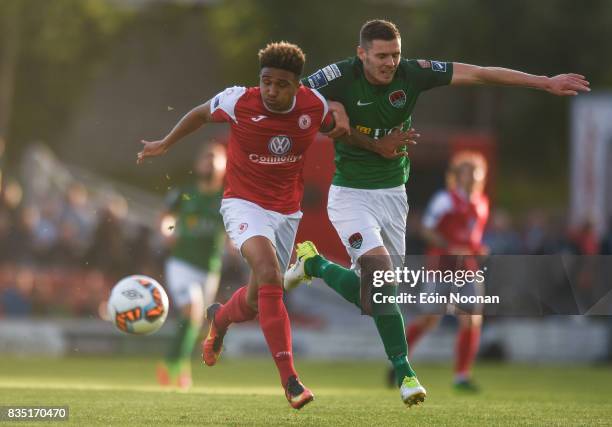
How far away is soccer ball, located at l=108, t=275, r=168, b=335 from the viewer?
11008mm

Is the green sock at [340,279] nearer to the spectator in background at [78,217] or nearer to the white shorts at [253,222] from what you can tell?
the white shorts at [253,222]

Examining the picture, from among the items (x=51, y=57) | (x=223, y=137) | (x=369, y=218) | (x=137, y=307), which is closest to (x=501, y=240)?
(x=223, y=137)

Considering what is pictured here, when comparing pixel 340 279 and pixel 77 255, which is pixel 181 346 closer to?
pixel 340 279

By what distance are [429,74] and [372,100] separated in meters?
0.49

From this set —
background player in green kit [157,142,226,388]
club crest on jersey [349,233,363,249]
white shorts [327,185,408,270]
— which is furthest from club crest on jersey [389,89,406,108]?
background player in green kit [157,142,226,388]

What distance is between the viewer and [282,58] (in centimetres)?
909

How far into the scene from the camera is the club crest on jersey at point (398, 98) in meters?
9.77

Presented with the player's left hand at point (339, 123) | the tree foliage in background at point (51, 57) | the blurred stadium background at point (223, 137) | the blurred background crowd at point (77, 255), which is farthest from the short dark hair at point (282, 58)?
the tree foliage in background at point (51, 57)

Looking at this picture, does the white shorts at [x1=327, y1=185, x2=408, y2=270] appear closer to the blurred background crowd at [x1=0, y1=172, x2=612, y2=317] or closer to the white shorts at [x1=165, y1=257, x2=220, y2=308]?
the white shorts at [x1=165, y1=257, x2=220, y2=308]

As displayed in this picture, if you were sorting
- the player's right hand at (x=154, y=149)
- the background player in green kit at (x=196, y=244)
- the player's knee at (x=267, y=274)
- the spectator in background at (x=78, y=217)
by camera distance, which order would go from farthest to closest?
the spectator in background at (x=78, y=217)
the background player in green kit at (x=196, y=244)
the player's right hand at (x=154, y=149)
the player's knee at (x=267, y=274)

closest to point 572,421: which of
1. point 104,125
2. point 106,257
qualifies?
point 106,257

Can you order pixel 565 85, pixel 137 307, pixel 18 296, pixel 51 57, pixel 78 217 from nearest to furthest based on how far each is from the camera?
pixel 565 85 → pixel 137 307 → pixel 18 296 → pixel 78 217 → pixel 51 57

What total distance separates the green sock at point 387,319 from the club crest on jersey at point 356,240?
0.87ft

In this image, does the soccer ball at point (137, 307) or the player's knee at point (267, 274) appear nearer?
the player's knee at point (267, 274)
